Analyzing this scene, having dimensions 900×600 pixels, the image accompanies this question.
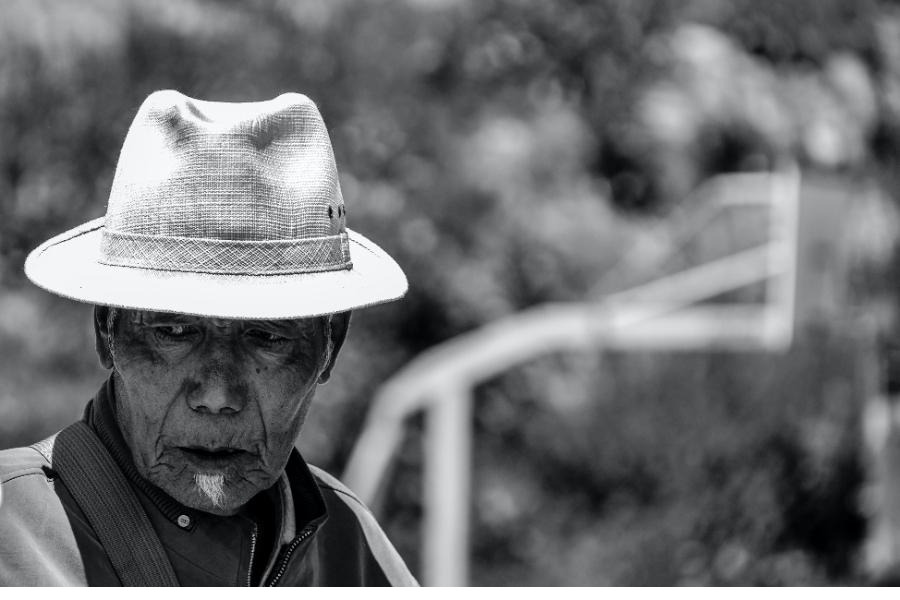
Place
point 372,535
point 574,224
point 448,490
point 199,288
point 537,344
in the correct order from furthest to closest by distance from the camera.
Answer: point 574,224, point 537,344, point 448,490, point 372,535, point 199,288

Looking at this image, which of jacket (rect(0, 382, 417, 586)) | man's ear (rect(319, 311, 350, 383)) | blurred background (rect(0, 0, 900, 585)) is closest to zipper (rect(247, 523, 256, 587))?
jacket (rect(0, 382, 417, 586))

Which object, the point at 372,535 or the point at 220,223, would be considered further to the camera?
the point at 372,535

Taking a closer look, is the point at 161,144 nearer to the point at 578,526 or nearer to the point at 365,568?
the point at 365,568

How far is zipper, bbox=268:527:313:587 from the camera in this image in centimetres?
166

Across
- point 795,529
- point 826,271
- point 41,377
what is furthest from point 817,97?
point 41,377

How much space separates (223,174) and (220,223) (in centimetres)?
5

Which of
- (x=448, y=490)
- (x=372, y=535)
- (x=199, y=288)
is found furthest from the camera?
(x=448, y=490)

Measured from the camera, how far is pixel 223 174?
1.55 metres

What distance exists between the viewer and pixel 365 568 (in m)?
1.80

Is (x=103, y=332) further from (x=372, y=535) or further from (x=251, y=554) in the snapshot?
(x=372, y=535)

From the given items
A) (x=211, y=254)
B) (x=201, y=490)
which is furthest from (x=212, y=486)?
(x=211, y=254)

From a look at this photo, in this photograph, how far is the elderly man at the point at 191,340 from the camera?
153 centimetres

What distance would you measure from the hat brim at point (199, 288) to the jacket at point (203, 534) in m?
0.16

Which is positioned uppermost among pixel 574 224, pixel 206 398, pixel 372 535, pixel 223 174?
pixel 223 174
